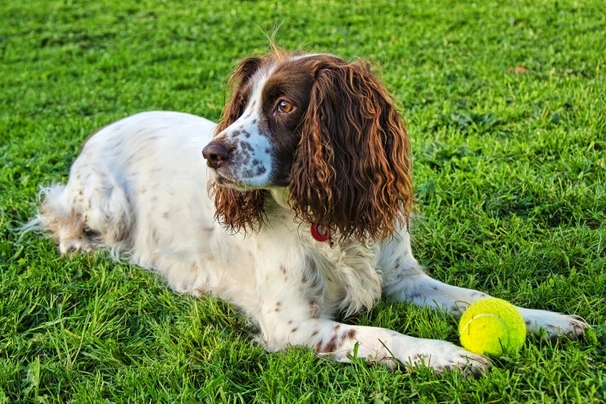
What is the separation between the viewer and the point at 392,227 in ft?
9.88

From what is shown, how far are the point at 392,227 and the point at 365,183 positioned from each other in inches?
11.5

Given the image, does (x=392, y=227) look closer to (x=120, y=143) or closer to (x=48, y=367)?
(x=48, y=367)

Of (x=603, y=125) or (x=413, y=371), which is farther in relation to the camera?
(x=603, y=125)

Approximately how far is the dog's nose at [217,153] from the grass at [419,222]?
2.70ft

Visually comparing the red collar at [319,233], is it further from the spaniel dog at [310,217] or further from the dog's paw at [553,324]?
the dog's paw at [553,324]

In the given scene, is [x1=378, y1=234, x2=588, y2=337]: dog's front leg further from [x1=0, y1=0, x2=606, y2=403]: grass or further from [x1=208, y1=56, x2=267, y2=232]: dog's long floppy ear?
[x1=208, y1=56, x2=267, y2=232]: dog's long floppy ear

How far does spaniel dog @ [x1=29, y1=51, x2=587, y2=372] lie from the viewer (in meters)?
2.79

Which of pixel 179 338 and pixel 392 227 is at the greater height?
pixel 392 227

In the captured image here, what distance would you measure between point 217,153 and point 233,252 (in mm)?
962

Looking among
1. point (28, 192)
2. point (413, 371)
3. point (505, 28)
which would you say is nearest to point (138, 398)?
point (413, 371)

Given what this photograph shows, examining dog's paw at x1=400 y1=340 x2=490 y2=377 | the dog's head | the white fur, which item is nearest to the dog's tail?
the white fur

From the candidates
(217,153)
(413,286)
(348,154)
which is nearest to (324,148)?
(348,154)

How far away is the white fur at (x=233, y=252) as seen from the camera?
288cm

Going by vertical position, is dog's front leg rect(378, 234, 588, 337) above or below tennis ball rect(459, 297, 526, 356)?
below
